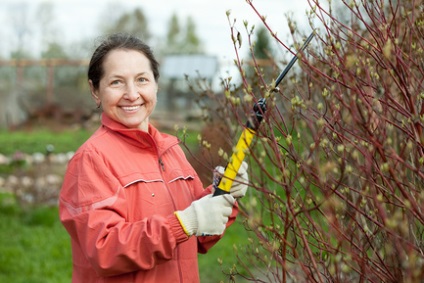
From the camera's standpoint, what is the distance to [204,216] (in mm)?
2309

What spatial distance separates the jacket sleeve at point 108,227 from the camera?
2301 mm

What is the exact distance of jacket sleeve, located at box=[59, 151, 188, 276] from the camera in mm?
2301

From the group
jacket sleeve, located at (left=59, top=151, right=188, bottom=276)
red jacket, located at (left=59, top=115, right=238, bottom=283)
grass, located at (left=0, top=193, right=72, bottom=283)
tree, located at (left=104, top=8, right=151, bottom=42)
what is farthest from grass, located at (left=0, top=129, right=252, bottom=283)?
tree, located at (left=104, top=8, right=151, bottom=42)

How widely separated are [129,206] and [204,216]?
369 millimetres

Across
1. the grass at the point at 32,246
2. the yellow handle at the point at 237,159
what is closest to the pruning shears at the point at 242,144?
the yellow handle at the point at 237,159

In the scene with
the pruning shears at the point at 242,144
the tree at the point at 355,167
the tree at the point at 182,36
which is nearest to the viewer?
the tree at the point at 355,167

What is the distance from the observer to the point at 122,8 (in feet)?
115

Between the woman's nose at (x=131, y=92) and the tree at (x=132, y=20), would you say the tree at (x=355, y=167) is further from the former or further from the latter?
the tree at (x=132, y=20)

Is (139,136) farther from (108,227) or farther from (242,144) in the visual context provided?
(242,144)

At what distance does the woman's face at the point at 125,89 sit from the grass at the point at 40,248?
8.60 ft

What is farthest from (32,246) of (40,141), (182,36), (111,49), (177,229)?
(182,36)

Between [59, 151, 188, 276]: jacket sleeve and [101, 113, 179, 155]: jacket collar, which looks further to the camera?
[101, 113, 179, 155]: jacket collar

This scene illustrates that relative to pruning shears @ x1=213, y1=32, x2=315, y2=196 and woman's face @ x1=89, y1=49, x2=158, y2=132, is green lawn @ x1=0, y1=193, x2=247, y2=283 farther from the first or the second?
pruning shears @ x1=213, y1=32, x2=315, y2=196

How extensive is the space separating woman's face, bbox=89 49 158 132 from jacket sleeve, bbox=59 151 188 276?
236 mm
